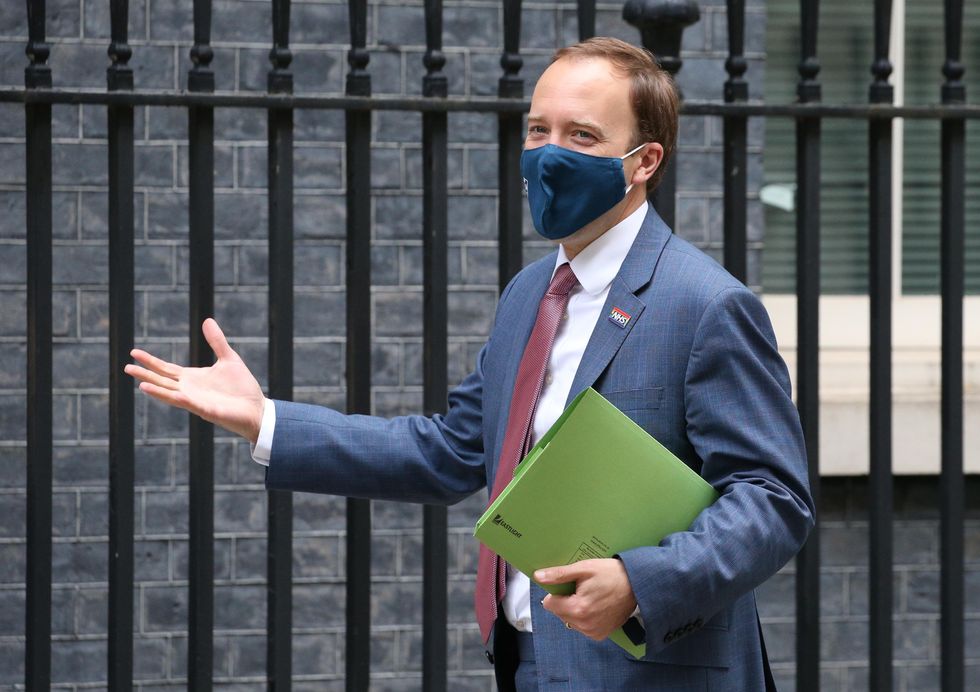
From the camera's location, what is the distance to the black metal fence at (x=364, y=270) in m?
2.86

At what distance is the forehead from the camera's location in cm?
226

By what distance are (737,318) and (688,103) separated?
98 centimetres

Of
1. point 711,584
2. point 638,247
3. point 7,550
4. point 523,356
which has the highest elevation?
point 638,247

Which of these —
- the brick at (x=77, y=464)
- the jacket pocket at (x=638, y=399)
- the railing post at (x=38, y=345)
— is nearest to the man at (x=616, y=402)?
the jacket pocket at (x=638, y=399)

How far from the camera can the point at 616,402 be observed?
220cm

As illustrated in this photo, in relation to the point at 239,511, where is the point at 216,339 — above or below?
above

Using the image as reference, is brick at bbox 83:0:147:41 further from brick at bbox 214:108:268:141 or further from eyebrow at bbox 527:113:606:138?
eyebrow at bbox 527:113:606:138

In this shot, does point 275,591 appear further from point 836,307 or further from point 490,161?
point 836,307

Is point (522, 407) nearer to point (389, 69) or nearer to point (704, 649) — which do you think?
point (704, 649)

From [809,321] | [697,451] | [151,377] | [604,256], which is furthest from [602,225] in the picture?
[809,321]

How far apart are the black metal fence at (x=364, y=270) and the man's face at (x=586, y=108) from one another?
68 cm

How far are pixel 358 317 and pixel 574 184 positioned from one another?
793mm

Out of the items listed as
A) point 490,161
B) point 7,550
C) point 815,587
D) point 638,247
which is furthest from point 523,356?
point 7,550

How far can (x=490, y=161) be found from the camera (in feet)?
15.2
